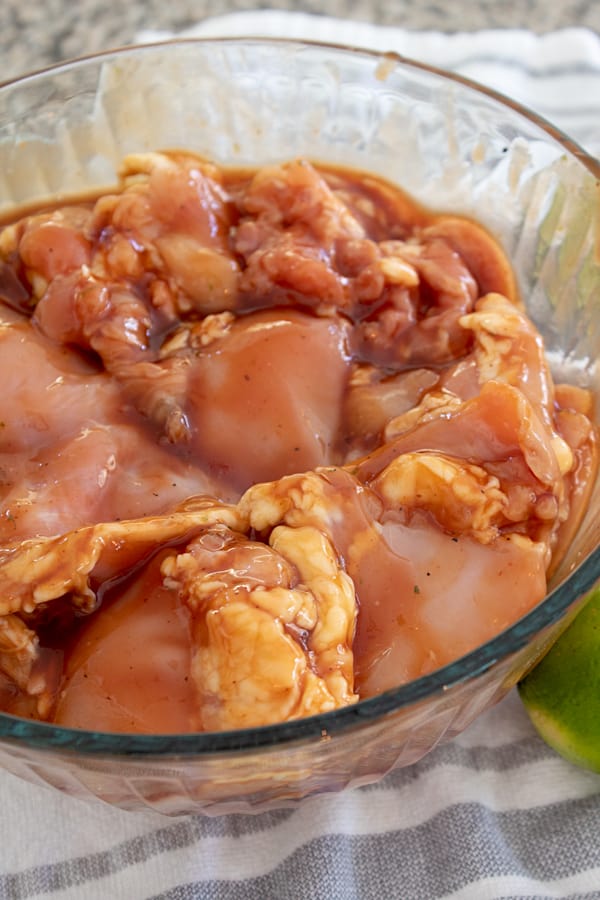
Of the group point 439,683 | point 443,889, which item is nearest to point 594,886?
point 443,889

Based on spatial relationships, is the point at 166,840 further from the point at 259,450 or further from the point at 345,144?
the point at 345,144

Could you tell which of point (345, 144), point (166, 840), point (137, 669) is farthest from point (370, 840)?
point (345, 144)

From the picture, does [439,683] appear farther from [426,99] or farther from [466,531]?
[426,99]

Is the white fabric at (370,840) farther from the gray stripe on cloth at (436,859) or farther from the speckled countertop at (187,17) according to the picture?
the speckled countertop at (187,17)

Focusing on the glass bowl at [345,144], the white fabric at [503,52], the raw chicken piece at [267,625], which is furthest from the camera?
the white fabric at [503,52]

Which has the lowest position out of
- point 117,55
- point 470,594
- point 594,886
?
point 594,886

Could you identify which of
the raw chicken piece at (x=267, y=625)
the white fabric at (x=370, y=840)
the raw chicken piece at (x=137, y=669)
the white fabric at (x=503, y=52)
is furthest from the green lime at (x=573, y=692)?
the white fabric at (x=503, y=52)
